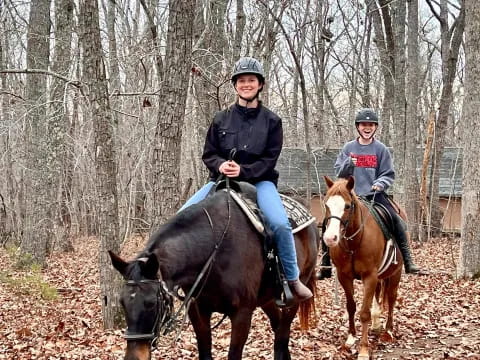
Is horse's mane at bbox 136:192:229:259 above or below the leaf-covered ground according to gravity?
above

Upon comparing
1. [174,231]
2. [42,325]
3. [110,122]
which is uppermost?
[110,122]

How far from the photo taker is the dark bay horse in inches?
148

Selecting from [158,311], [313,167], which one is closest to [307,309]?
[158,311]

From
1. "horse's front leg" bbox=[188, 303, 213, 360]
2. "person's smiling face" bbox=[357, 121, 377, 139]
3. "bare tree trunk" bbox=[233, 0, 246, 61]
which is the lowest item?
"horse's front leg" bbox=[188, 303, 213, 360]

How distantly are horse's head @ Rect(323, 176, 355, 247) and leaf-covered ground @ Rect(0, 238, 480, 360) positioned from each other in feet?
4.65

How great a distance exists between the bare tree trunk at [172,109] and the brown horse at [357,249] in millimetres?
2091

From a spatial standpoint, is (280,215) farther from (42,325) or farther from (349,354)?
(42,325)

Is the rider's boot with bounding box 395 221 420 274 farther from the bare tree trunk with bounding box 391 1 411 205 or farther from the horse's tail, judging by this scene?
the bare tree trunk with bounding box 391 1 411 205

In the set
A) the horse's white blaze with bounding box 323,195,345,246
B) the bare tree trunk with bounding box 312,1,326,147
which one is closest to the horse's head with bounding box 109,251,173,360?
the horse's white blaze with bounding box 323,195,345,246

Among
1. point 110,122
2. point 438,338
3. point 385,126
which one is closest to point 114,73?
point 110,122

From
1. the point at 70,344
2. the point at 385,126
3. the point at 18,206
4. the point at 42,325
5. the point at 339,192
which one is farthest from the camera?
the point at 385,126

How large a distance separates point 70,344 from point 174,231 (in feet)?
13.5

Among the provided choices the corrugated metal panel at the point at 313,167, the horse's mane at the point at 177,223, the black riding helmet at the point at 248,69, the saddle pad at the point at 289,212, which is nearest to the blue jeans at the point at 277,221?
the saddle pad at the point at 289,212

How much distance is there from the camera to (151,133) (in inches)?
531
